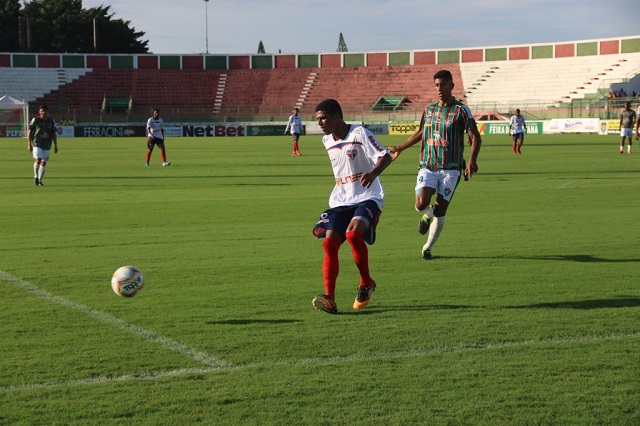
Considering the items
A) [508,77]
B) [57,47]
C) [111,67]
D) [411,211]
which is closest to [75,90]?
[111,67]

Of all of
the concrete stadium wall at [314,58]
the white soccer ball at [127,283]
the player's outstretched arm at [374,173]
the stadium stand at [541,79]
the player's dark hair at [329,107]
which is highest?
the concrete stadium wall at [314,58]

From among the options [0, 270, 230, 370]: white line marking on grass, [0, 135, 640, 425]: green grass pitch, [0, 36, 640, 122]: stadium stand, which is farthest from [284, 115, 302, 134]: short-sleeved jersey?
[0, 36, 640, 122]: stadium stand

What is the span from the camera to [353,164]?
805 centimetres

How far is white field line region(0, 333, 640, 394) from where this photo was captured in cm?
552

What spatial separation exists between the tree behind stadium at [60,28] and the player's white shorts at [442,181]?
9548 centimetres

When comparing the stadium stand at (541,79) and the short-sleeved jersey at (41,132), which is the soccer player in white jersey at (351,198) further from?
the stadium stand at (541,79)

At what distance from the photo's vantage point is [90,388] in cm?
543

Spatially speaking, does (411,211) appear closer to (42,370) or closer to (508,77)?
(42,370)

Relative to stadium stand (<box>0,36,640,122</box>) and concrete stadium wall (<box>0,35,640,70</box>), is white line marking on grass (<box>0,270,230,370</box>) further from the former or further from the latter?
concrete stadium wall (<box>0,35,640,70</box>)

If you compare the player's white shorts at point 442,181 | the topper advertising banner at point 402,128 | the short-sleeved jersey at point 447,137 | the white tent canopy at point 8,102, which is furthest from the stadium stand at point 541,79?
the player's white shorts at point 442,181

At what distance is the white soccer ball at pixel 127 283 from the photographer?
7.84 metres

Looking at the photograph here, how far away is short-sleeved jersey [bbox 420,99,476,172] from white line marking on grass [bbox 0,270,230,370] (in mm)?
4836

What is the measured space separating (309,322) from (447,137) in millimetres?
4403

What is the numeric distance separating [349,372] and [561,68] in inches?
3085
